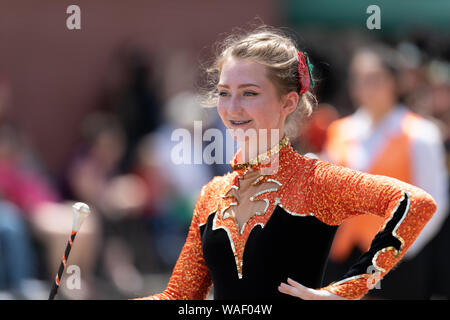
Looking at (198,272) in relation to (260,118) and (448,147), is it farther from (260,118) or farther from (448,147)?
(448,147)

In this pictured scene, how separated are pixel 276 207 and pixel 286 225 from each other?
7 centimetres

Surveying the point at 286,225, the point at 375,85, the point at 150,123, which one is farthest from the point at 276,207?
the point at 150,123

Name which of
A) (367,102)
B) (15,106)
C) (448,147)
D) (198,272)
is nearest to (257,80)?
(198,272)

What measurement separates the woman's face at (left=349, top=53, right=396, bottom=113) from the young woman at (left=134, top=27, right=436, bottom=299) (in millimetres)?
1734

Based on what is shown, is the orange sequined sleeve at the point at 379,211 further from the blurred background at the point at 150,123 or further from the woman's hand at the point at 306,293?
the blurred background at the point at 150,123

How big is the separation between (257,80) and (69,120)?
5196mm

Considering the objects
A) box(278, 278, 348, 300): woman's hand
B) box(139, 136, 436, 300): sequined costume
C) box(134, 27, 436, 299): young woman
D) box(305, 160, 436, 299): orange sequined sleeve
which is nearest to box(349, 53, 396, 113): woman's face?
box(134, 27, 436, 299): young woman

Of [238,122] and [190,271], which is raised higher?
[238,122]

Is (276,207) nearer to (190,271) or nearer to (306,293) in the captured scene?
(306,293)

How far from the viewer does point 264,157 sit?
245 cm

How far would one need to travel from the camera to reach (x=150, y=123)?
7086mm

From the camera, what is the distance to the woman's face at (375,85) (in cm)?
423

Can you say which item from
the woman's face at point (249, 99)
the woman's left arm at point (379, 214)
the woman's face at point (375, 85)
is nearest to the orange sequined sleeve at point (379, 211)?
the woman's left arm at point (379, 214)

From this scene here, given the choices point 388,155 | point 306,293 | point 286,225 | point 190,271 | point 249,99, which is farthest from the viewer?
point 388,155
